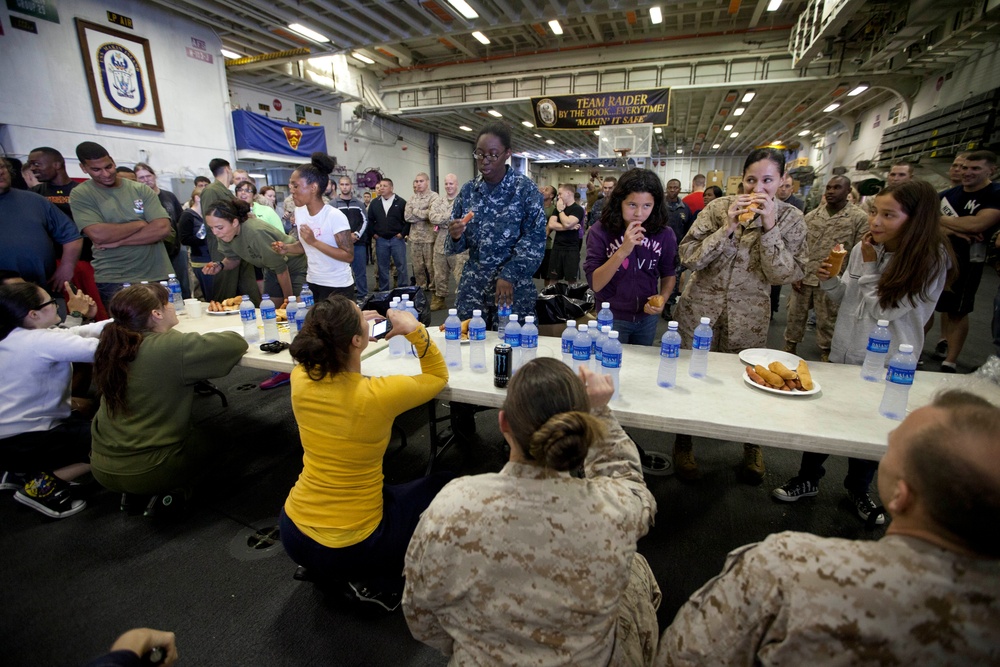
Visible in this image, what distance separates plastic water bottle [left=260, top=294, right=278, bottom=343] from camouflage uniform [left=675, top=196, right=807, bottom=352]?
7.90 ft

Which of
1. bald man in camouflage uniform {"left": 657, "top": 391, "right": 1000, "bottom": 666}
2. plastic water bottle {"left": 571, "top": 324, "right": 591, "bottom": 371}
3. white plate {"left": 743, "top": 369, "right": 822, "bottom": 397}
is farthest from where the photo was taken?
plastic water bottle {"left": 571, "top": 324, "right": 591, "bottom": 371}

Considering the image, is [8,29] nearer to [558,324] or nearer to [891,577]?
[558,324]

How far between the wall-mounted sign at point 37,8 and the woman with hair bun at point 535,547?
27.2 feet

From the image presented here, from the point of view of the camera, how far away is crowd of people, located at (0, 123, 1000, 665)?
72 centimetres

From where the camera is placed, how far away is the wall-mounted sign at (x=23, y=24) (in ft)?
17.5

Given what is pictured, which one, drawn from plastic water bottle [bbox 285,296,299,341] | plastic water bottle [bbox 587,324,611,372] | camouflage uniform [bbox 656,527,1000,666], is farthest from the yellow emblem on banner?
camouflage uniform [bbox 656,527,1000,666]

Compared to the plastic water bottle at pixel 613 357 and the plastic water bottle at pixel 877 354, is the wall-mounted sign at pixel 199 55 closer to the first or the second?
the plastic water bottle at pixel 613 357

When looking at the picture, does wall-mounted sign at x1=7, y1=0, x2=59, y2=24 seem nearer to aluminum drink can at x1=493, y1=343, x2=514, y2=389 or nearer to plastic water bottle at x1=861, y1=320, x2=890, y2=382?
aluminum drink can at x1=493, y1=343, x2=514, y2=389

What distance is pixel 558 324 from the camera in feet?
11.0

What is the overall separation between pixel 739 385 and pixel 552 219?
489 centimetres

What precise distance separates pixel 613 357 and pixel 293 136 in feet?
34.5

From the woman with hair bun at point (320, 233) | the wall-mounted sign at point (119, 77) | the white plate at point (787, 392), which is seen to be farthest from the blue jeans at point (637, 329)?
the wall-mounted sign at point (119, 77)

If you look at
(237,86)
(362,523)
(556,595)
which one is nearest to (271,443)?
(362,523)

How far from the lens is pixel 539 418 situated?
958 mm
